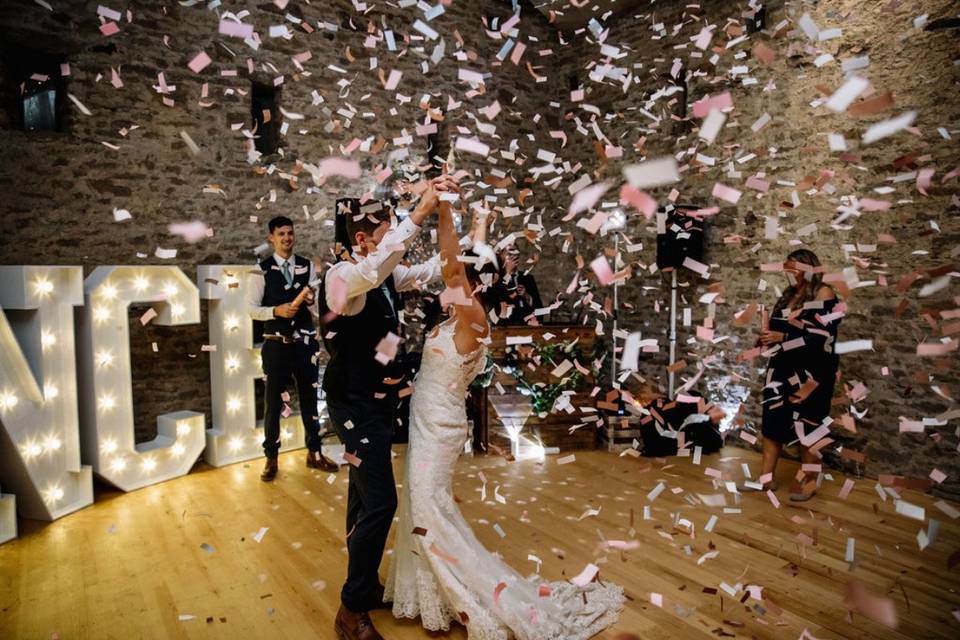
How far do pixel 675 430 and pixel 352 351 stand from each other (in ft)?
12.2

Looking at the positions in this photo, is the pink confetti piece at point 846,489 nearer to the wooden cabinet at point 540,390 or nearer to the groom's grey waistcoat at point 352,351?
the wooden cabinet at point 540,390

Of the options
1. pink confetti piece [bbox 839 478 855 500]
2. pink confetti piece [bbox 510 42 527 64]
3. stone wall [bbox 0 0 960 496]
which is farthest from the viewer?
pink confetti piece [bbox 510 42 527 64]

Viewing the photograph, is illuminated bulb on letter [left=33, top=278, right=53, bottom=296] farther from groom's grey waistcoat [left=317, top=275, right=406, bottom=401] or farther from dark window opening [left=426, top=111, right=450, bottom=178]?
dark window opening [left=426, top=111, right=450, bottom=178]

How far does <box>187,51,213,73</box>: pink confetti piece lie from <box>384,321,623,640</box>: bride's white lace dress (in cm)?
434

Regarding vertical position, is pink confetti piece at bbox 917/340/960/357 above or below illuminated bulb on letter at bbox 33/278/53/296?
below

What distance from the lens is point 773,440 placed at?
4.20m

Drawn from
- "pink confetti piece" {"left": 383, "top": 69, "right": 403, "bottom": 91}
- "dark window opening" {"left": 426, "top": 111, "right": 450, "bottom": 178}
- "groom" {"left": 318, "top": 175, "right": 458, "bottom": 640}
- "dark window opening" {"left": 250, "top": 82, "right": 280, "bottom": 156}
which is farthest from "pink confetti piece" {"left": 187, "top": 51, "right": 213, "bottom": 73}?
"groom" {"left": 318, "top": 175, "right": 458, "bottom": 640}

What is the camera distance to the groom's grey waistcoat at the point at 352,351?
2334 millimetres

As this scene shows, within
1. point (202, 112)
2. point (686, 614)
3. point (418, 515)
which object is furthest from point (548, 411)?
point (202, 112)

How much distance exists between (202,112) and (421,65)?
8.22ft

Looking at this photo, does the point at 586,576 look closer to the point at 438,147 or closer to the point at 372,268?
the point at 372,268

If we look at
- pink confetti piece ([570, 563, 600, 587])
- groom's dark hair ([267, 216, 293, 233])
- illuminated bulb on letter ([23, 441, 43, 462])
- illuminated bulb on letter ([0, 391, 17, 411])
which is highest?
groom's dark hair ([267, 216, 293, 233])

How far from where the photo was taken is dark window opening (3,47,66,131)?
453cm

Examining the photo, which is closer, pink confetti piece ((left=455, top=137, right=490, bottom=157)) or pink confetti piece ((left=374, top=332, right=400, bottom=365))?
pink confetti piece ((left=374, top=332, right=400, bottom=365))
